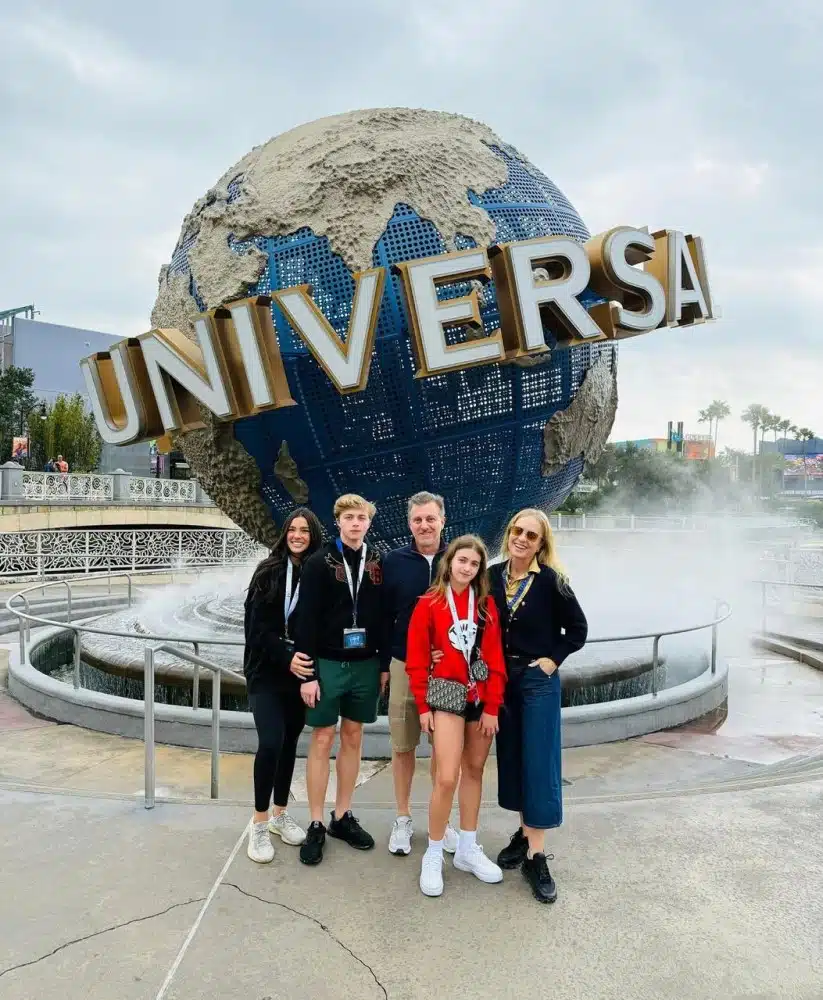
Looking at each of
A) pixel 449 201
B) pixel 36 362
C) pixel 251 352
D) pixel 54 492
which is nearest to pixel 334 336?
pixel 251 352

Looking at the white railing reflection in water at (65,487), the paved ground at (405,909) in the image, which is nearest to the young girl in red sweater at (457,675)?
the paved ground at (405,909)

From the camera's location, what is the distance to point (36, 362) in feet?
125

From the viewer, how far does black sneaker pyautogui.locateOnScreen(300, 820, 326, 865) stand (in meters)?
2.81

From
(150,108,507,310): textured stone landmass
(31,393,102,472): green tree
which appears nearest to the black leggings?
(150,108,507,310): textured stone landmass

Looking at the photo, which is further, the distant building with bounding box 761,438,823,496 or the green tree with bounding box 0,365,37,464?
the distant building with bounding box 761,438,823,496

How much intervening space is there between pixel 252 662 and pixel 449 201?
12.8 feet

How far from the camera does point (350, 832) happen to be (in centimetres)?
301

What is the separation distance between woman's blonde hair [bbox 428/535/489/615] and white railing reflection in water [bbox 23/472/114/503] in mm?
17213

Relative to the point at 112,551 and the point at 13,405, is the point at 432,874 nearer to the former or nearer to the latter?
the point at 112,551

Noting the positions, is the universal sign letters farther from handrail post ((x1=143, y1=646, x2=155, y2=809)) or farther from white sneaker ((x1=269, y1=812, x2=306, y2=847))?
white sneaker ((x1=269, y1=812, x2=306, y2=847))

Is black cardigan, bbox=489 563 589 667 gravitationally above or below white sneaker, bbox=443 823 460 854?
above

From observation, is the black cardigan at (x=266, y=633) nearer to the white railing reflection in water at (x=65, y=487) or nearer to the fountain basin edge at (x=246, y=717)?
the fountain basin edge at (x=246, y=717)

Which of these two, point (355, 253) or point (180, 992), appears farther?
point (355, 253)

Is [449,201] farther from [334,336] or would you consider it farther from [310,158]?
[334,336]
